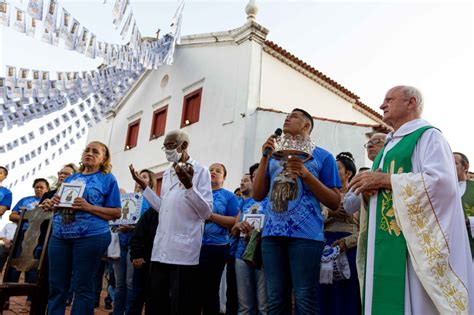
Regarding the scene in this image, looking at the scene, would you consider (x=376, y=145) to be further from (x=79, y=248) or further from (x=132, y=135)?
(x=132, y=135)

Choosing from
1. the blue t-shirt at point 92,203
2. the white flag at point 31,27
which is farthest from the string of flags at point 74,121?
the blue t-shirt at point 92,203

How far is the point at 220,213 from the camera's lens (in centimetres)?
521

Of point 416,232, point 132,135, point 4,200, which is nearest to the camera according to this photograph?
point 416,232

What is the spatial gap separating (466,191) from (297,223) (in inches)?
76.5

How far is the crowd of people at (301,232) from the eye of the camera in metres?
2.60

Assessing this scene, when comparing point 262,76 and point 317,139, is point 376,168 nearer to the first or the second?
point 317,139

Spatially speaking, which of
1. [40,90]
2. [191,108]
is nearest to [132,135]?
[191,108]

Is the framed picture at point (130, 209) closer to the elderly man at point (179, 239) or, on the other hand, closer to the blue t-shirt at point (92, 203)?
the blue t-shirt at point (92, 203)

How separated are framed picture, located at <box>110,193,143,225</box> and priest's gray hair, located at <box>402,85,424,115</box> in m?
3.91

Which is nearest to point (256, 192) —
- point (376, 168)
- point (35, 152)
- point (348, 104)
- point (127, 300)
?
point (376, 168)

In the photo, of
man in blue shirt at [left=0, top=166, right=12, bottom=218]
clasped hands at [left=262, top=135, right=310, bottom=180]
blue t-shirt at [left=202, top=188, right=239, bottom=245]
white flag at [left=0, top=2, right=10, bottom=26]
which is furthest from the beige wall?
clasped hands at [left=262, top=135, right=310, bottom=180]

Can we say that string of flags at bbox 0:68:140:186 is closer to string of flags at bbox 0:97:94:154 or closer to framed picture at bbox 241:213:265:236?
string of flags at bbox 0:97:94:154

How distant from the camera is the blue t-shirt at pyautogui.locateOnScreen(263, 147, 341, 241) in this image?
10.7ft

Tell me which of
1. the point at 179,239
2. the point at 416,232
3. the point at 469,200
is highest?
the point at 469,200
